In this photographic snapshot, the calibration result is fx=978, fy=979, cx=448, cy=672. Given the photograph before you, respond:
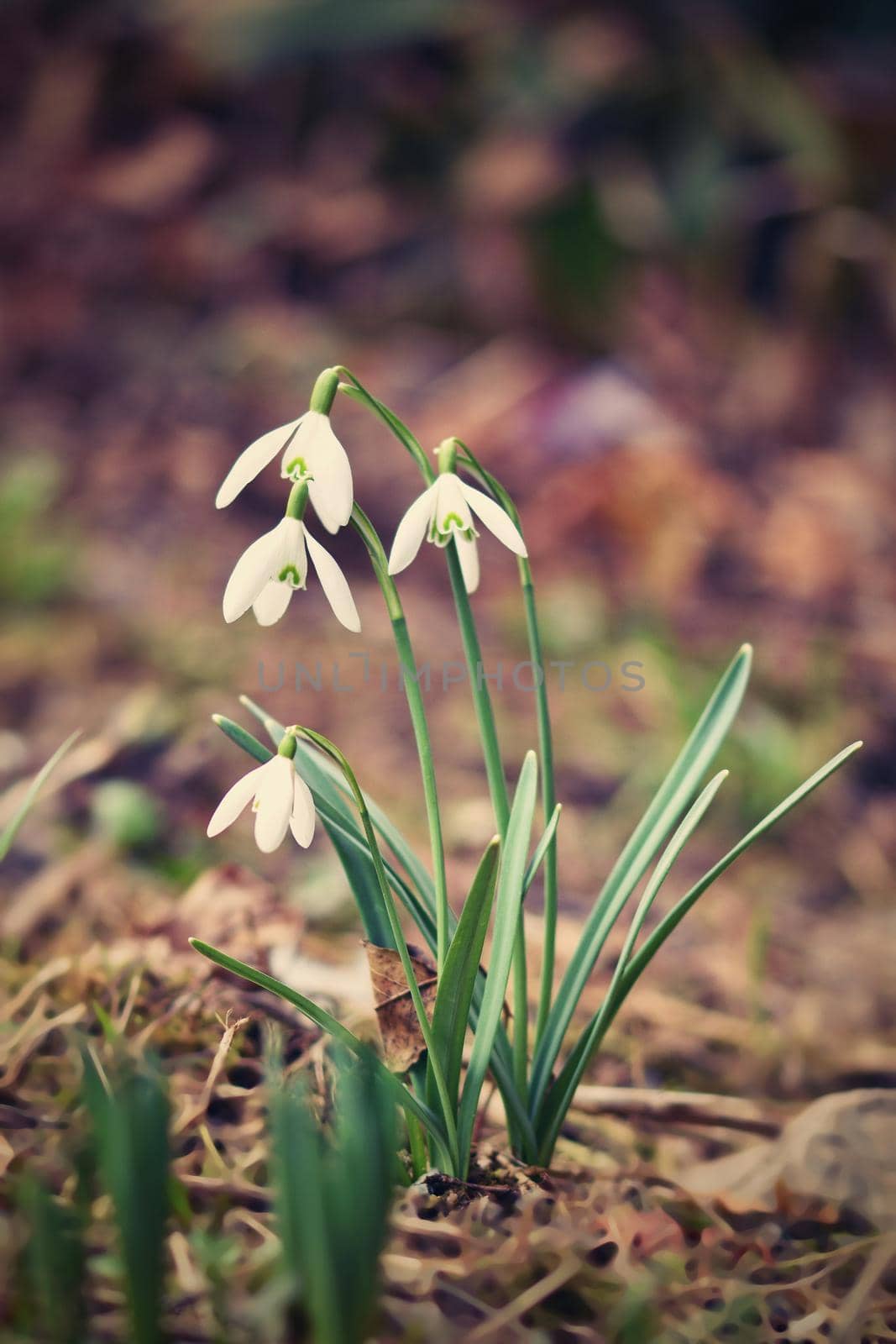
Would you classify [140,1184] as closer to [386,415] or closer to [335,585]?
[335,585]

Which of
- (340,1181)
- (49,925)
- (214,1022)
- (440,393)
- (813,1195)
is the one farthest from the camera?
(440,393)

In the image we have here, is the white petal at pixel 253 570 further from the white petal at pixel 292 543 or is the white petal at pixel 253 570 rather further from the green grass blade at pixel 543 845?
the green grass blade at pixel 543 845

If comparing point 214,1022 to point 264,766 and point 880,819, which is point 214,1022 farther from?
point 880,819

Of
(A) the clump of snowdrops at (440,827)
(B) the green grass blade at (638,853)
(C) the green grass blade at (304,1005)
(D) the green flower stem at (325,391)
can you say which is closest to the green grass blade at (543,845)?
(A) the clump of snowdrops at (440,827)

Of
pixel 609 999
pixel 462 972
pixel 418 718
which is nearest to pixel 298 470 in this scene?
pixel 418 718

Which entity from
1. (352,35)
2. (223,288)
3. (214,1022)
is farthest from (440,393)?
(214,1022)

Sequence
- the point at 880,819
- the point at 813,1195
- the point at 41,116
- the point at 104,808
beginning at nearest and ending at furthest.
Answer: the point at 813,1195 → the point at 104,808 → the point at 880,819 → the point at 41,116
